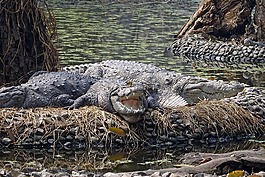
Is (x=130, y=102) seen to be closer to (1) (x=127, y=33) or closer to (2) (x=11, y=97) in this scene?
(2) (x=11, y=97)

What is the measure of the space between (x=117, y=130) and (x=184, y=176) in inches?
70.9

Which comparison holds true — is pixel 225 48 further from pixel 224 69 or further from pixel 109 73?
pixel 109 73

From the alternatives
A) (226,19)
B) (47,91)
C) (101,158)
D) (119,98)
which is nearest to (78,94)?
(47,91)

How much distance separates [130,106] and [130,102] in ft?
0.16

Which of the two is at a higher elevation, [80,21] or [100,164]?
[100,164]

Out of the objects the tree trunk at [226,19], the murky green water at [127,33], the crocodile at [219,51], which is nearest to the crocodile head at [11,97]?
the murky green water at [127,33]

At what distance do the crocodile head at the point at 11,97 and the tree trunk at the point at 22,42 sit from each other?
83cm

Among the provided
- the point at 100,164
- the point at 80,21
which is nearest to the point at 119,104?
the point at 100,164

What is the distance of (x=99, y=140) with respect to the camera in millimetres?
7199

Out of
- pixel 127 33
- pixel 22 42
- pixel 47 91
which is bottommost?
pixel 127 33

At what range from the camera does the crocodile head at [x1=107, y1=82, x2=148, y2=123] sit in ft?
24.1

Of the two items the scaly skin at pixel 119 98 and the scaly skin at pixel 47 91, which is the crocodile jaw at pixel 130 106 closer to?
the scaly skin at pixel 119 98

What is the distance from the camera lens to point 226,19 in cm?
1609

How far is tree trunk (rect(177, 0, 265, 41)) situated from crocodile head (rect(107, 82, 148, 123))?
839 cm
